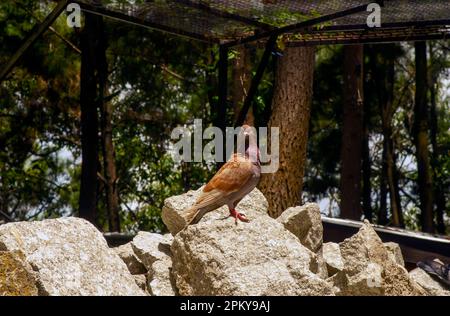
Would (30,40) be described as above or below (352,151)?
above

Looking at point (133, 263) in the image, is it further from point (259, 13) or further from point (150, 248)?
point (259, 13)

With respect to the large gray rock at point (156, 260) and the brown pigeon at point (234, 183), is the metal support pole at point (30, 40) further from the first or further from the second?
the brown pigeon at point (234, 183)

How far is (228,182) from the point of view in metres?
4.57

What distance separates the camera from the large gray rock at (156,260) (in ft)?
14.9

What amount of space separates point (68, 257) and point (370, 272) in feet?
5.36

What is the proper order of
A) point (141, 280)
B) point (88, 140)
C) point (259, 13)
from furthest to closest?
point (88, 140), point (259, 13), point (141, 280)

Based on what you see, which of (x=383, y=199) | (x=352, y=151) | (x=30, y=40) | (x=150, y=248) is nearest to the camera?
(x=150, y=248)

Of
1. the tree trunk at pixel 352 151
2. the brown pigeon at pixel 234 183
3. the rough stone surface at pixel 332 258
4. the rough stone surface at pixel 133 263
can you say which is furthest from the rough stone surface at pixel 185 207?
the tree trunk at pixel 352 151

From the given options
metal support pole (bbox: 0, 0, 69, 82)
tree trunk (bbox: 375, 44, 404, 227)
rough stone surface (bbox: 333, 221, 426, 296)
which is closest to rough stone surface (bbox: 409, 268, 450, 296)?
rough stone surface (bbox: 333, 221, 426, 296)

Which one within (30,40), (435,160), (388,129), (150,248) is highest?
(30,40)

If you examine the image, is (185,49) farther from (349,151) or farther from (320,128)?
(349,151)

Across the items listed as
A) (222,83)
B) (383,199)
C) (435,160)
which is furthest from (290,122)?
(383,199)

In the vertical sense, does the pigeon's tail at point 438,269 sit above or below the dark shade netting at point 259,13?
below

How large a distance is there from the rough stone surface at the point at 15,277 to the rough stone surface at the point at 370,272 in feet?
5.63
